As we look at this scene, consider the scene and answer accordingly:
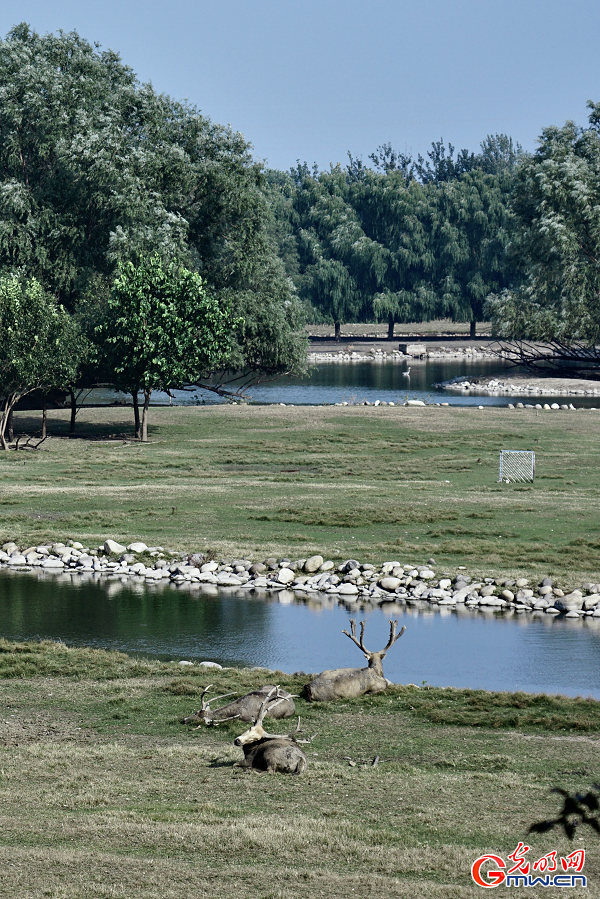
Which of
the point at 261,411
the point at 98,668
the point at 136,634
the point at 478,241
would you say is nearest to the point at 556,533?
the point at 136,634

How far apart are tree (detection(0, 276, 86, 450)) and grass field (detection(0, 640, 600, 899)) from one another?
3333 cm

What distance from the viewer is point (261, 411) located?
7156cm

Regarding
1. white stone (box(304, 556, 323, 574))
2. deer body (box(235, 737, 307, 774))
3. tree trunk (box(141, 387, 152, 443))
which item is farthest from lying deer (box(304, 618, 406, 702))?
tree trunk (box(141, 387, 152, 443))

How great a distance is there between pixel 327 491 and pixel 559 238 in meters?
60.5

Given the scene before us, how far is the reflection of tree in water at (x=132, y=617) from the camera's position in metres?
25.1

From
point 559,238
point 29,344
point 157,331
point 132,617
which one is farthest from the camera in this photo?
point 559,238

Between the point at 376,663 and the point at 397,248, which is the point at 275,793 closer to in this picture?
the point at 376,663

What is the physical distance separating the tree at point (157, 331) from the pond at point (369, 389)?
1133 centimetres

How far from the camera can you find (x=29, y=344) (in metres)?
51.7

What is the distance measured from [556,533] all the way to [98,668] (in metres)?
18.3

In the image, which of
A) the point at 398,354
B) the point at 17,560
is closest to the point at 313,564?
the point at 17,560

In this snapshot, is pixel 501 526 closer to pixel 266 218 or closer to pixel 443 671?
pixel 443 671

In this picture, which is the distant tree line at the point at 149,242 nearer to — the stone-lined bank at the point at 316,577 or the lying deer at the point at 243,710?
the stone-lined bank at the point at 316,577

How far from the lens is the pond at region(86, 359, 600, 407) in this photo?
287 ft
